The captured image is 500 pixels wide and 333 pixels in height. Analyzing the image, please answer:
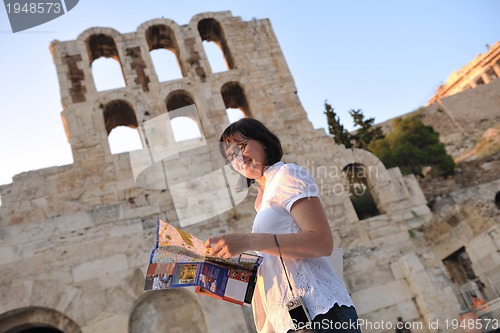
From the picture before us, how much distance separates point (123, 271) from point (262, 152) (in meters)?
5.80

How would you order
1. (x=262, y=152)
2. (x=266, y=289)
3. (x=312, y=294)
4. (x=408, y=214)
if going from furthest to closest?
1. (x=408, y=214)
2. (x=262, y=152)
3. (x=266, y=289)
4. (x=312, y=294)

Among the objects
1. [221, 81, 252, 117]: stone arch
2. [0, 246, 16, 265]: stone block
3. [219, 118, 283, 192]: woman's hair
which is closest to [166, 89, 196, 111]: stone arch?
[221, 81, 252, 117]: stone arch

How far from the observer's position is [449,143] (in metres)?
33.6

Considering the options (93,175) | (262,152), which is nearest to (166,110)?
(93,175)

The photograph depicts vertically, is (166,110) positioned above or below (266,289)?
above

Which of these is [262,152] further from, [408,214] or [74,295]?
[408,214]

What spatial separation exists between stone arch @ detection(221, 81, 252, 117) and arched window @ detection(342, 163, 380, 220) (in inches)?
124

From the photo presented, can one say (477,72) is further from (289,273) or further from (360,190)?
(289,273)

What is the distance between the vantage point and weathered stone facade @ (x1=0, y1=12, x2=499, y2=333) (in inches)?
281

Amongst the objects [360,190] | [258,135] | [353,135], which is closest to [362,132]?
[353,135]

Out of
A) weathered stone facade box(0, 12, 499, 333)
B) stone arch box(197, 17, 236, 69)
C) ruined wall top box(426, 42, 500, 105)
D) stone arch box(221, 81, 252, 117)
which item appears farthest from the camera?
ruined wall top box(426, 42, 500, 105)

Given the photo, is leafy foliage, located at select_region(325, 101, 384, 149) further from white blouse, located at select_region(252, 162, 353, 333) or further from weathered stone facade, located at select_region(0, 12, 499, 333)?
white blouse, located at select_region(252, 162, 353, 333)

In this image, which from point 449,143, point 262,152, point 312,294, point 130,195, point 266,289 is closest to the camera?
point 312,294

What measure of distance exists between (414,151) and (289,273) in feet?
78.1
